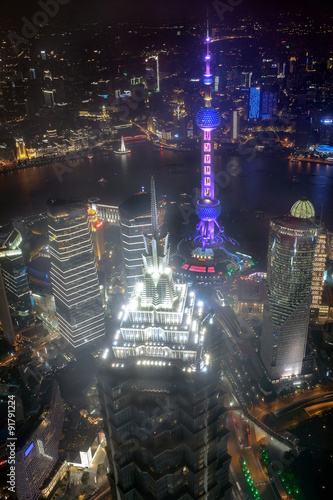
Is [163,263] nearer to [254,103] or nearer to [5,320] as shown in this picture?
[5,320]

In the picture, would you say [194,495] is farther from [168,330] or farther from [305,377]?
[305,377]

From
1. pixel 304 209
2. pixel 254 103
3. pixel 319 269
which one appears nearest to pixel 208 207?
pixel 319 269

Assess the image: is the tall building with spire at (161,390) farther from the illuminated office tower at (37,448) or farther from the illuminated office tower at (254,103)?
the illuminated office tower at (254,103)

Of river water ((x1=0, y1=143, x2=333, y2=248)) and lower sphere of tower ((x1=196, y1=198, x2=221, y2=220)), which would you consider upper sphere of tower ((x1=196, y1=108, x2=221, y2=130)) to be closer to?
lower sphere of tower ((x1=196, y1=198, x2=221, y2=220))

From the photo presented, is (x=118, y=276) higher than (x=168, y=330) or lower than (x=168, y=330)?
lower

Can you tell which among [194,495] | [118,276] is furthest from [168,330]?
[118,276]

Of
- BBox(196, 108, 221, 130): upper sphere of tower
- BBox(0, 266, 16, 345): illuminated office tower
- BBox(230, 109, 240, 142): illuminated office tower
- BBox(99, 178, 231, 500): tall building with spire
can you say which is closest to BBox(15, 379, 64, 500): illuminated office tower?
BBox(99, 178, 231, 500): tall building with spire

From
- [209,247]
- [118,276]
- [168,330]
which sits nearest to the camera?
[168,330]
